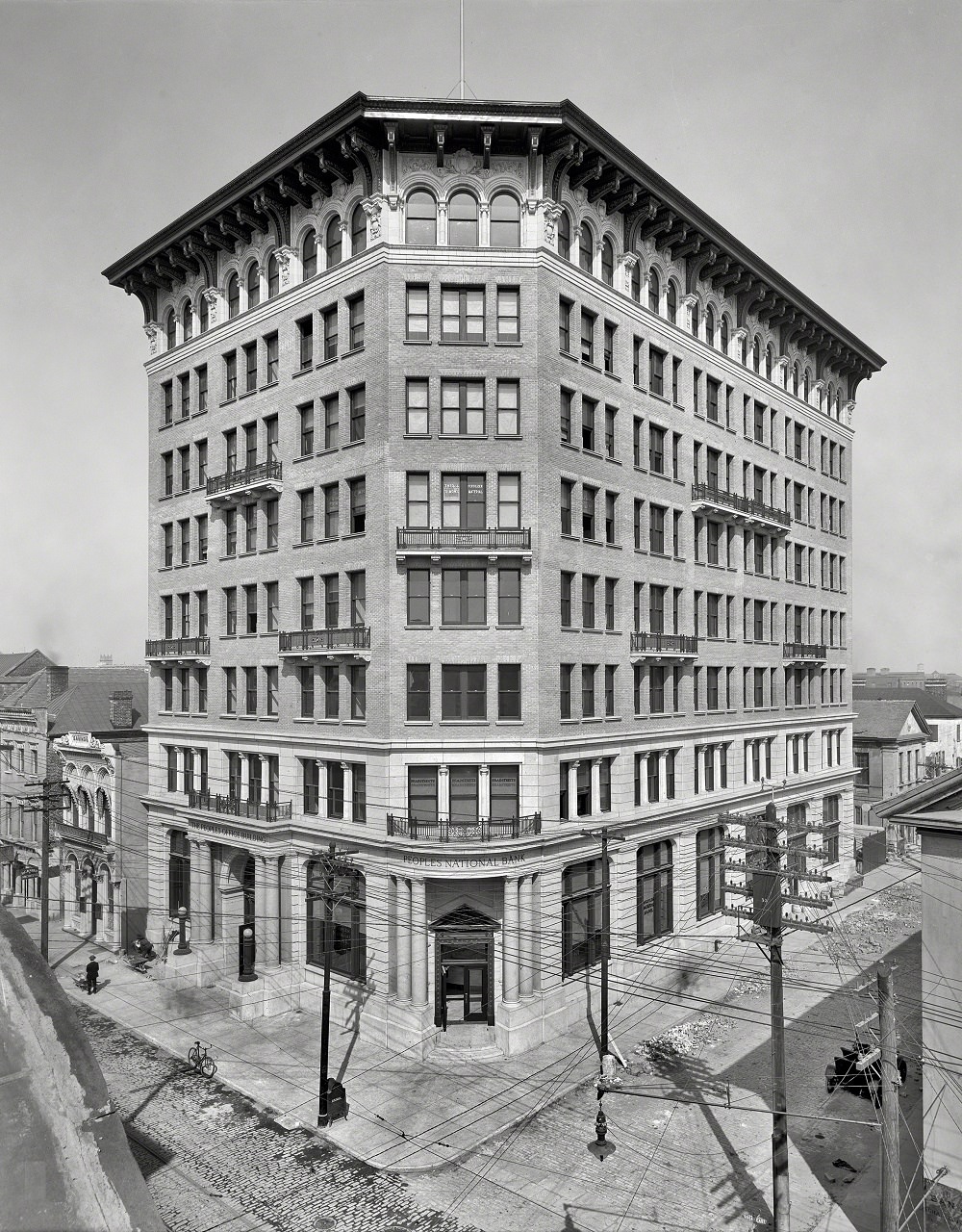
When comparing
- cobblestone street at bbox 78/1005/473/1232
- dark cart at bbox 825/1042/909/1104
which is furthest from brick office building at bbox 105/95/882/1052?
dark cart at bbox 825/1042/909/1104

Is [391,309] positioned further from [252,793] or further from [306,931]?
[306,931]

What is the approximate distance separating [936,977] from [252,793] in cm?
2778

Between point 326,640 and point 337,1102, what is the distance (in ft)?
52.5

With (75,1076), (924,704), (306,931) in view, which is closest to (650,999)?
(306,931)

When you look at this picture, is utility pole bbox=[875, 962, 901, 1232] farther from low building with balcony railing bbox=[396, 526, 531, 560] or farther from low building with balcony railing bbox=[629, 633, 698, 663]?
low building with balcony railing bbox=[629, 633, 698, 663]

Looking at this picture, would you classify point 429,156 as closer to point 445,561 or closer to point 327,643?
point 445,561

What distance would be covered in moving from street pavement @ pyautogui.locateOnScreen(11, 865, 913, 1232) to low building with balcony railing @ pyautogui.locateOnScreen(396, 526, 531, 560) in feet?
58.1

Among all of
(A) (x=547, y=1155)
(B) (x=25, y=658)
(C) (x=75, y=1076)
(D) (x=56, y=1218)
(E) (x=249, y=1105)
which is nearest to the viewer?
(D) (x=56, y=1218)

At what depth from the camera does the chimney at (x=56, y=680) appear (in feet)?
178

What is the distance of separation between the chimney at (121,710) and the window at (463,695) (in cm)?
2543

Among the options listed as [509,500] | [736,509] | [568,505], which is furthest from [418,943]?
[736,509]

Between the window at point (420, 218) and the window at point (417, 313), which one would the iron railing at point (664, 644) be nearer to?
the window at point (417, 313)

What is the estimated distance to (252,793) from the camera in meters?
37.1

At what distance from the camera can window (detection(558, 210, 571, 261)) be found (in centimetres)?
3328
